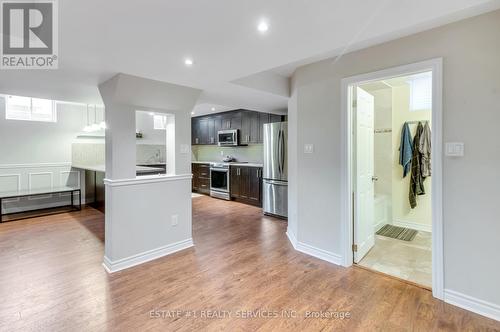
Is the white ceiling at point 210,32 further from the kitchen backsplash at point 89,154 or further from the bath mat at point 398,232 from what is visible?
the kitchen backsplash at point 89,154

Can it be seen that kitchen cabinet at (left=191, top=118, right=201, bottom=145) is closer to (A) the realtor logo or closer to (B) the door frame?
(A) the realtor logo

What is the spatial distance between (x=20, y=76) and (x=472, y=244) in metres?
4.34

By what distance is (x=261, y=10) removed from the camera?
54.2 inches

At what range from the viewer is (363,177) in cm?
287

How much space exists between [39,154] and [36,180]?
22.1 inches

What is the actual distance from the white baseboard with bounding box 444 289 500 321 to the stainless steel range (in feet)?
15.6

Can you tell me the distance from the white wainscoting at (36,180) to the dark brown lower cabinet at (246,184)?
363 centimetres

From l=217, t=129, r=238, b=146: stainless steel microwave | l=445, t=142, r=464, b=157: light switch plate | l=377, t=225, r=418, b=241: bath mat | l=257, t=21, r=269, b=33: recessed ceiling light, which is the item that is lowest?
l=377, t=225, r=418, b=241: bath mat

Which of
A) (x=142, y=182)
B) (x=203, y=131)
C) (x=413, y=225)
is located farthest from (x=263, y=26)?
(x=203, y=131)

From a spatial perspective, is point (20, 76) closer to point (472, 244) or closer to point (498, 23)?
A: point (498, 23)

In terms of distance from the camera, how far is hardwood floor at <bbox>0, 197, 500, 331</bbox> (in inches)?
70.9

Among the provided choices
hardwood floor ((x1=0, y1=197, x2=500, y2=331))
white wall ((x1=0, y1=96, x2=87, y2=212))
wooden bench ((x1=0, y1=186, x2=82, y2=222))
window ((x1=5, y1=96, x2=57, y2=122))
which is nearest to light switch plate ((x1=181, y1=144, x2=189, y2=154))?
hardwood floor ((x1=0, y1=197, x2=500, y2=331))

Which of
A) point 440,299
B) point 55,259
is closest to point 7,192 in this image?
point 55,259

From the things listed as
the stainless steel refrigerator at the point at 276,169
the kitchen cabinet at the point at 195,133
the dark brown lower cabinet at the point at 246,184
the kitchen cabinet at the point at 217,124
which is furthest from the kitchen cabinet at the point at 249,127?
the kitchen cabinet at the point at 195,133
